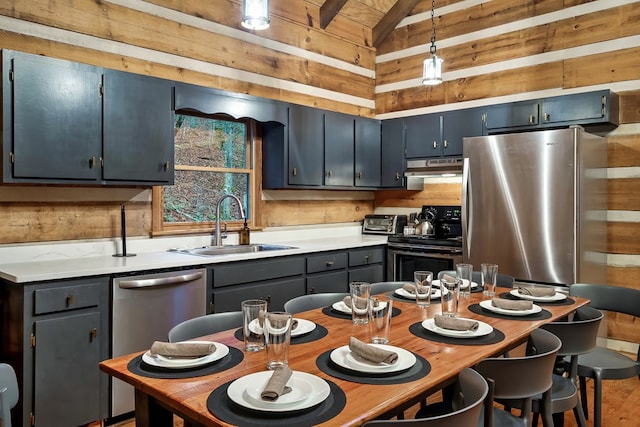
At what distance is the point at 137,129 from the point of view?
3.22 m

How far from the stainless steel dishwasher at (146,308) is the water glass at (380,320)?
1.65 m

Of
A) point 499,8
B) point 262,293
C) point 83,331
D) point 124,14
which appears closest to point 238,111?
point 124,14

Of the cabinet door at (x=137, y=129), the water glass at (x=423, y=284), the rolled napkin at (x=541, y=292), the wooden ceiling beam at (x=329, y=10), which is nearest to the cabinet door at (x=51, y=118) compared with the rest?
the cabinet door at (x=137, y=129)

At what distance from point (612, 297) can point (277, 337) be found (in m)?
2.25

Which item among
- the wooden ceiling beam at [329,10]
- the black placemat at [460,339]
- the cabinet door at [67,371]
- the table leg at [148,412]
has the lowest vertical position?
the cabinet door at [67,371]

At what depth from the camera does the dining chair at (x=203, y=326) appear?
77.0 inches

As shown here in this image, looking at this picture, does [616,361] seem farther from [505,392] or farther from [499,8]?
[499,8]

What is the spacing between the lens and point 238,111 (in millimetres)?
3885

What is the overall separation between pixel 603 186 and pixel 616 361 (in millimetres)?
1968

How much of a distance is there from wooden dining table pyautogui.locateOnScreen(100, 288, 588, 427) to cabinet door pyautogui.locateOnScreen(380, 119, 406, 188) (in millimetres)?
3040

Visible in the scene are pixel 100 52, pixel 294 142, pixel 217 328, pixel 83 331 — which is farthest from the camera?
pixel 294 142

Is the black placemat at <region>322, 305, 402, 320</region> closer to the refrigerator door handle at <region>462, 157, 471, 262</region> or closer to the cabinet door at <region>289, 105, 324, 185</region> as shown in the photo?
the refrigerator door handle at <region>462, 157, 471, 262</region>

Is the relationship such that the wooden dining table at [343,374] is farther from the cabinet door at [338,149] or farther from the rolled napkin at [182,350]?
the cabinet door at [338,149]

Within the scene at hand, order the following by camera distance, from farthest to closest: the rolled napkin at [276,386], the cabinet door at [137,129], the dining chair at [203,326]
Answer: the cabinet door at [137,129], the dining chair at [203,326], the rolled napkin at [276,386]
